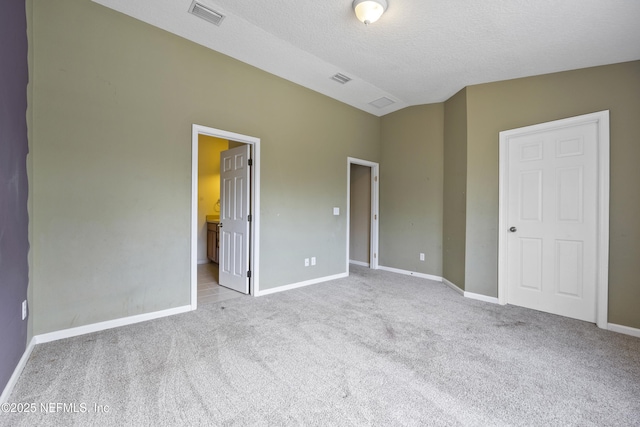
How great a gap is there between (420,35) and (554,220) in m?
2.54

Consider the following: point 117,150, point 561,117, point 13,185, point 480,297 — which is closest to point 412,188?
point 480,297

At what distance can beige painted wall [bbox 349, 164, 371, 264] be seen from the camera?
575 cm

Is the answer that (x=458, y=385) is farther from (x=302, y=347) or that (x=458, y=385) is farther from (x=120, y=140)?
(x=120, y=140)

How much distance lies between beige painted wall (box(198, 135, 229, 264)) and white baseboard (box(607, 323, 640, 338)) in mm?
6258

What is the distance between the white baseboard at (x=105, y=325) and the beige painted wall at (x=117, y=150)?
49 mm

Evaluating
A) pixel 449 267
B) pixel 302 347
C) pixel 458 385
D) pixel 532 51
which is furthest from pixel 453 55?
pixel 302 347

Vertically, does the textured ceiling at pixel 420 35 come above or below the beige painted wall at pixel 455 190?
above

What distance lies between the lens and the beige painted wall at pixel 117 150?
7.80 ft

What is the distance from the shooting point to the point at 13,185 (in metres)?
1.88

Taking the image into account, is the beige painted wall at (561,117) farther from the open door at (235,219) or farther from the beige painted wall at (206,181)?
the beige painted wall at (206,181)

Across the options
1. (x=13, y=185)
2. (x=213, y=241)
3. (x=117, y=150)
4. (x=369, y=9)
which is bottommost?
(x=213, y=241)

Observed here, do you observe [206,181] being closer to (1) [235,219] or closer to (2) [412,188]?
(1) [235,219]

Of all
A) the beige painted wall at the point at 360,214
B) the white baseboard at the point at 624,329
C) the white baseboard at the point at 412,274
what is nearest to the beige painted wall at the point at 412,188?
the white baseboard at the point at 412,274

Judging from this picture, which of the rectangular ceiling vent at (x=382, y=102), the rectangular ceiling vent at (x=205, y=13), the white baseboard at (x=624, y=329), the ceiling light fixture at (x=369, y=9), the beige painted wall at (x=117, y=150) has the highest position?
the rectangular ceiling vent at (x=382, y=102)
